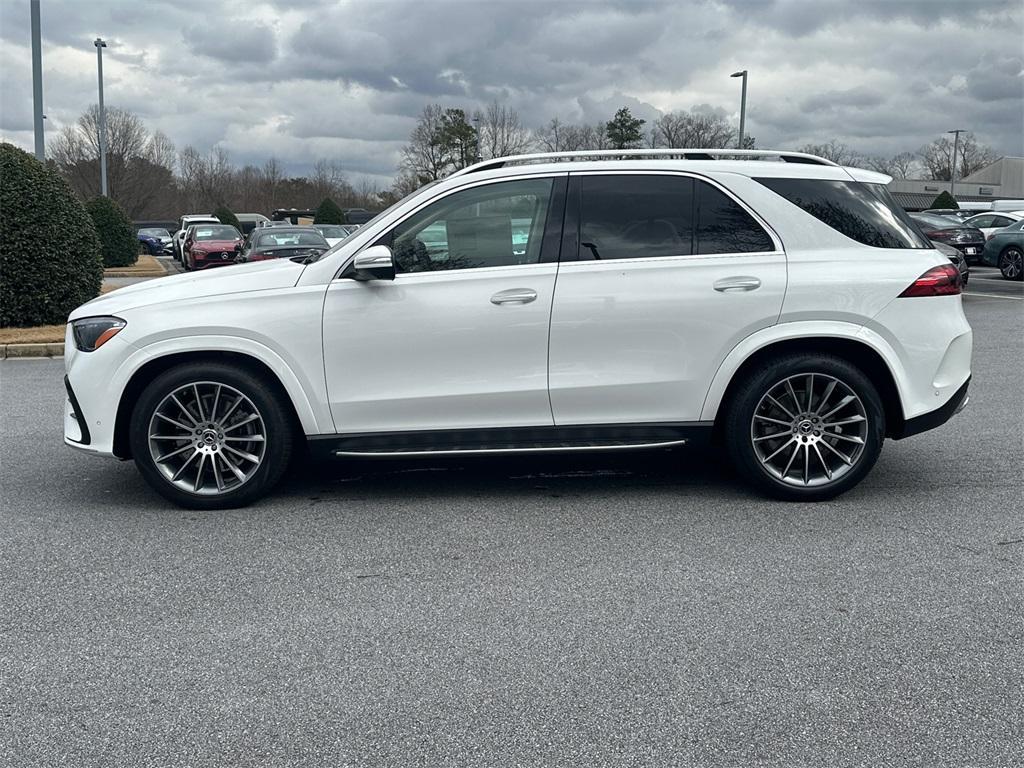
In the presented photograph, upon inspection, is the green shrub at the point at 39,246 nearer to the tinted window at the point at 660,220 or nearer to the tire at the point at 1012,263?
the tinted window at the point at 660,220

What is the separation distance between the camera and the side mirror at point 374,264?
543cm

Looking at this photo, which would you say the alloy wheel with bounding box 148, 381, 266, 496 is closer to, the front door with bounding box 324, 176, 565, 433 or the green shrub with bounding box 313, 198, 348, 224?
the front door with bounding box 324, 176, 565, 433

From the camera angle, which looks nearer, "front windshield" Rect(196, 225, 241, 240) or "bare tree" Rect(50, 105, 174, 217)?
"front windshield" Rect(196, 225, 241, 240)

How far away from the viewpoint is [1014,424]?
7.80m

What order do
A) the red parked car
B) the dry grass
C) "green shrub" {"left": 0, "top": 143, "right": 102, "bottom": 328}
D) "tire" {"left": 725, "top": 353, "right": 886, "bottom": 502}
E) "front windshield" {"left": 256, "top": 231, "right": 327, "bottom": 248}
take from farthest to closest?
the red parked car, "front windshield" {"left": 256, "top": 231, "right": 327, "bottom": 248}, "green shrub" {"left": 0, "top": 143, "right": 102, "bottom": 328}, the dry grass, "tire" {"left": 725, "top": 353, "right": 886, "bottom": 502}

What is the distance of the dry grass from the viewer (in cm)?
1269

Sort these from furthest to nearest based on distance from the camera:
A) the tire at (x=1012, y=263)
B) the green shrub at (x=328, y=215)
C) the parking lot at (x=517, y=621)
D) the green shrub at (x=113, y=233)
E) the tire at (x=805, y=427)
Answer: the green shrub at (x=328, y=215) < the green shrub at (x=113, y=233) < the tire at (x=1012, y=263) < the tire at (x=805, y=427) < the parking lot at (x=517, y=621)

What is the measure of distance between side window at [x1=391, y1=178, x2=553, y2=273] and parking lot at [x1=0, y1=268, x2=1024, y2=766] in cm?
138

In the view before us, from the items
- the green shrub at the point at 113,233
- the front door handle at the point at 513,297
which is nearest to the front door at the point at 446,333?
the front door handle at the point at 513,297

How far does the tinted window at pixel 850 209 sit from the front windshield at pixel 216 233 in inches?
1037

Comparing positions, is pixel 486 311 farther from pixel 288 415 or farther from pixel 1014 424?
pixel 1014 424

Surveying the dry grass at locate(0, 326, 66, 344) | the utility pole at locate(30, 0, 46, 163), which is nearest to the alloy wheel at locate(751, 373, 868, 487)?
the dry grass at locate(0, 326, 66, 344)

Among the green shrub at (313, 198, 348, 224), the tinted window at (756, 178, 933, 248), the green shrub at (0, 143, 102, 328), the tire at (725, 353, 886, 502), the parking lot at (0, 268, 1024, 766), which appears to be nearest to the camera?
the parking lot at (0, 268, 1024, 766)

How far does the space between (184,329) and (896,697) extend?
3.93 metres
